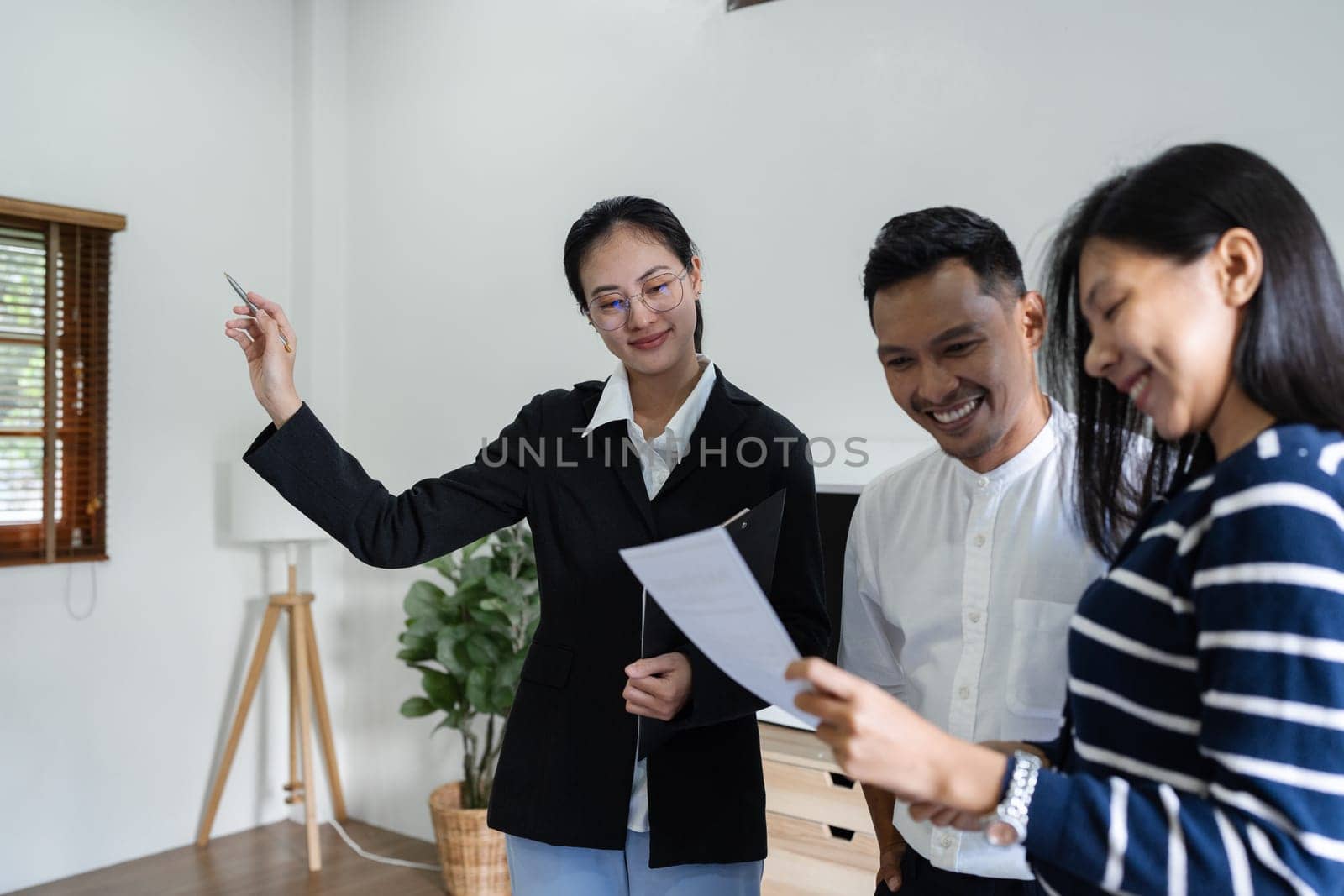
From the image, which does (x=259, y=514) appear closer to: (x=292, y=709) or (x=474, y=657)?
(x=292, y=709)

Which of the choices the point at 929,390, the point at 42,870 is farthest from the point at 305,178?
the point at 929,390

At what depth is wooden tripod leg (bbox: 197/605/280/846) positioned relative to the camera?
382 cm

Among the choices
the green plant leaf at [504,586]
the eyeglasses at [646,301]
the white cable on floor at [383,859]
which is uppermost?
the eyeglasses at [646,301]

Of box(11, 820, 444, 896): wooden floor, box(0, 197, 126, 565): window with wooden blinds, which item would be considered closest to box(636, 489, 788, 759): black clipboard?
box(11, 820, 444, 896): wooden floor

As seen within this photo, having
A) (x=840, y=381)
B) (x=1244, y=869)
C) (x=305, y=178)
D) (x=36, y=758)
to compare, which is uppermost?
(x=305, y=178)

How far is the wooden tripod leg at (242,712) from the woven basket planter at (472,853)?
877mm

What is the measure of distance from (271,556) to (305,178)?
4.81ft

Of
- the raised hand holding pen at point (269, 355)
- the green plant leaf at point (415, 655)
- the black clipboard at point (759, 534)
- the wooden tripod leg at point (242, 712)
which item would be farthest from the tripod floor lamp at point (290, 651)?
the black clipboard at point (759, 534)

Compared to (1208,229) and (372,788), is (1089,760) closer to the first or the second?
(1208,229)

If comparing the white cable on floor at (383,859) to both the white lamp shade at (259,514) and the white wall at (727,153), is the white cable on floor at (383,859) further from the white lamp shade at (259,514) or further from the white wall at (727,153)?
the white lamp shade at (259,514)

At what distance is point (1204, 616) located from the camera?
2.34 ft

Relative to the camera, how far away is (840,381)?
2.92m

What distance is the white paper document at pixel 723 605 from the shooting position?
785 millimetres

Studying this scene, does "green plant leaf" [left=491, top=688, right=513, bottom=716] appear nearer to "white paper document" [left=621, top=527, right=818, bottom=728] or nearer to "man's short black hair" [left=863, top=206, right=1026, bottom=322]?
"man's short black hair" [left=863, top=206, right=1026, bottom=322]
